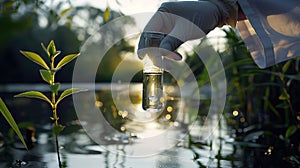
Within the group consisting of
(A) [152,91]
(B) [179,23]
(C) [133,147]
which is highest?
(B) [179,23]

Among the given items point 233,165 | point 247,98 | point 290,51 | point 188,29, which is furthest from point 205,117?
point 188,29

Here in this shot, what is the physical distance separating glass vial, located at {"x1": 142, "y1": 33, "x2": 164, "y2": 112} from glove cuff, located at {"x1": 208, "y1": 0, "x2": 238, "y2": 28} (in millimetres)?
145

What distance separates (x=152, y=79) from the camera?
0.79 metres

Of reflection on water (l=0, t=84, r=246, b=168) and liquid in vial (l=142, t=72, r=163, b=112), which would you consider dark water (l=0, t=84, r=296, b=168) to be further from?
liquid in vial (l=142, t=72, r=163, b=112)

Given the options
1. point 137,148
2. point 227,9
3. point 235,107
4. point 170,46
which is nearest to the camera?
point 170,46

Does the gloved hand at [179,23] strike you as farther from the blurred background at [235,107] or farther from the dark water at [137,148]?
the dark water at [137,148]

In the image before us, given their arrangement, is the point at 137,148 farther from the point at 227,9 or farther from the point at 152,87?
the point at 227,9

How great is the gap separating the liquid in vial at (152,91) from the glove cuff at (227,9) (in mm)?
173

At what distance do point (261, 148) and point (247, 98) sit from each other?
668 mm

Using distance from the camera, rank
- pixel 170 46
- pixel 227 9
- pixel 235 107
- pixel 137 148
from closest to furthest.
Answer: pixel 170 46 < pixel 227 9 < pixel 137 148 < pixel 235 107

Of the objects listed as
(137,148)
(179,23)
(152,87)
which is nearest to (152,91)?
(152,87)

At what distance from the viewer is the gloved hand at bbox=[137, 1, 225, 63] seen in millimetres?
648

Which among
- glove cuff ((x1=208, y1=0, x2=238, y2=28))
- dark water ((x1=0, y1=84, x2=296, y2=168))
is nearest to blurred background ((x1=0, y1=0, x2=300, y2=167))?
dark water ((x1=0, y1=84, x2=296, y2=168))

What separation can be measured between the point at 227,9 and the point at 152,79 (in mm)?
207
